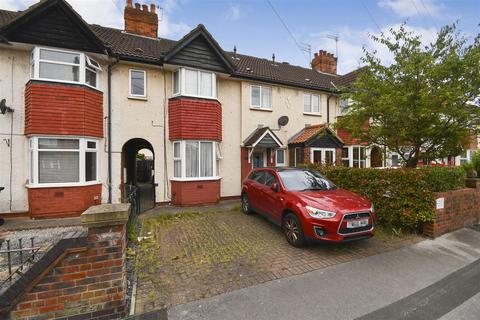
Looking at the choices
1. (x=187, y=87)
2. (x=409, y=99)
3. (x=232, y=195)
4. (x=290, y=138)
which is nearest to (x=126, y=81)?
(x=187, y=87)

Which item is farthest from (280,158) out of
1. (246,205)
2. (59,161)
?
(59,161)

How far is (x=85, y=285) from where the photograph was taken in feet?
8.68

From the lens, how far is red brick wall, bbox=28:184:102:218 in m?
7.50

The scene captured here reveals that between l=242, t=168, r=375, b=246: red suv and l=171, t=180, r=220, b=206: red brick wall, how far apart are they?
3.68 m

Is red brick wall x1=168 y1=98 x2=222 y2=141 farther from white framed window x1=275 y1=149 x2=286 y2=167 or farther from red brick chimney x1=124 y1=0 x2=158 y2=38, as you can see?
red brick chimney x1=124 y1=0 x2=158 y2=38

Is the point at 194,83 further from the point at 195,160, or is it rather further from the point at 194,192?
the point at 194,192

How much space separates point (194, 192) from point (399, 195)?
7177mm

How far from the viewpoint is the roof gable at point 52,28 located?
285 inches

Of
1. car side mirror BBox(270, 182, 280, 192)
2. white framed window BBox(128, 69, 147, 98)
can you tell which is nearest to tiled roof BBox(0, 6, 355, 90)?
white framed window BBox(128, 69, 147, 98)

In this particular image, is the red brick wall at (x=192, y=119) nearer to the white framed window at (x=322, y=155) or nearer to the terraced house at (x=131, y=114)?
the terraced house at (x=131, y=114)

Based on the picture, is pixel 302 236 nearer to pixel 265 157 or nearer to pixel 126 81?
pixel 265 157

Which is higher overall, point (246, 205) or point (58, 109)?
point (58, 109)

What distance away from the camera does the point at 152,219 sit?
7441mm

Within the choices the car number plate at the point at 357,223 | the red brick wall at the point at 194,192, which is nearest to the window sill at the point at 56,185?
the red brick wall at the point at 194,192
